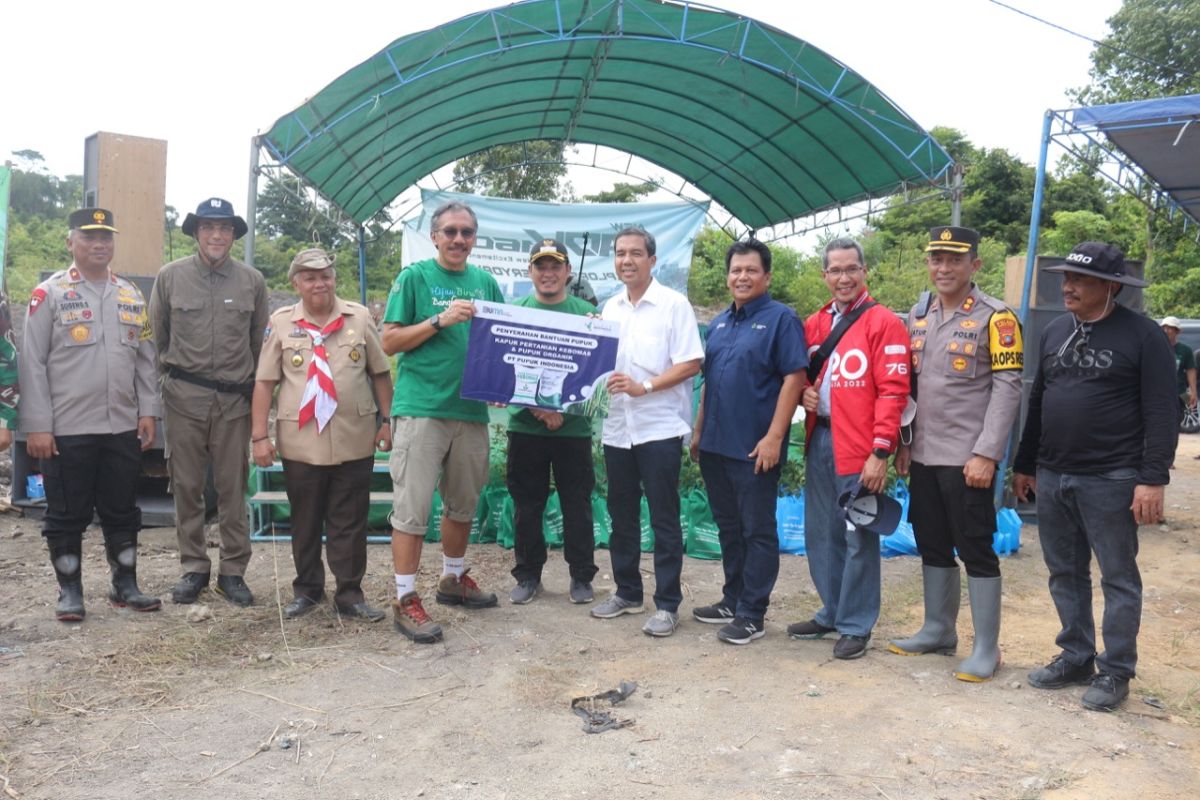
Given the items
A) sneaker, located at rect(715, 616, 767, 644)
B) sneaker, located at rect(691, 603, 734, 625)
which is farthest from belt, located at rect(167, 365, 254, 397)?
sneaker, located at rect(715, 616, 767, 644)

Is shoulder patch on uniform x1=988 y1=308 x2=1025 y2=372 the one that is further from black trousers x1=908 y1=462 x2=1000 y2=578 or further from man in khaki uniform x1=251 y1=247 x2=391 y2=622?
man in khaki uniform x1=251 y1=247 x2=391 y2=622

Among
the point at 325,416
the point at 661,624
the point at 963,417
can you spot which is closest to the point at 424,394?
the point at 325,416

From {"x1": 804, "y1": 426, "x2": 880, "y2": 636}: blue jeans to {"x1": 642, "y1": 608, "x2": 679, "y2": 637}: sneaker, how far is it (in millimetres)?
726

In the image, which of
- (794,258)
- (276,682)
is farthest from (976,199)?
(276,682)

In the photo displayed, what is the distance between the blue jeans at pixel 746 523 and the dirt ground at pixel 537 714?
275mm

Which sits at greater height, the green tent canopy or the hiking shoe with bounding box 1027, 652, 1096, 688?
the green tent canopy

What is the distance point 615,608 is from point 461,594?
84cm

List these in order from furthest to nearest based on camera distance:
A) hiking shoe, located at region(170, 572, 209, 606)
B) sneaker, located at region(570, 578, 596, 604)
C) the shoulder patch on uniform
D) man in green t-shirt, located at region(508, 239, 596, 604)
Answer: sneaker, located at region(570, 578, 596, 604), hiking shoe, located at region(170, 572, 209, 606), man in green t-shirt, located at region(508, 239, 596, 604), the shoulder patch on uniform

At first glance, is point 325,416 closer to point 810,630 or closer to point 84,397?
point 84,397

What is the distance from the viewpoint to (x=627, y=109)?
10.9 metres

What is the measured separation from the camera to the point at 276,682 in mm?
3969

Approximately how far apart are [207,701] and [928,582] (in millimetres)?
3197

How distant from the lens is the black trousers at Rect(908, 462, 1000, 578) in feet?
→ 13.1

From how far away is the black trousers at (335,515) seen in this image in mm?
4730
